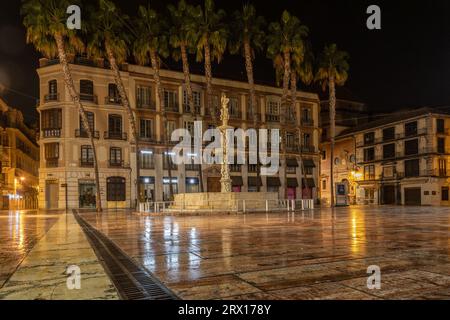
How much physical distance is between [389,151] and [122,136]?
38877 millimetres

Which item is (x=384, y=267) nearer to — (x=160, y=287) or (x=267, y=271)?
(x=267, y=271)

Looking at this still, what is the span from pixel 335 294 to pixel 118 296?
2.71 metres

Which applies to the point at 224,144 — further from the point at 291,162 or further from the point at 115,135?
the point at 291,162

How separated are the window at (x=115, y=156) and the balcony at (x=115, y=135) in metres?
1.29

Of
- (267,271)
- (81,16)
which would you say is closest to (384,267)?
(267,271)

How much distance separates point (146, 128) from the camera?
49812 mm

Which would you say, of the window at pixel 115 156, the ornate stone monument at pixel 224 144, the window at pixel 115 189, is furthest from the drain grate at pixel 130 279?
the window at pixel 115 156

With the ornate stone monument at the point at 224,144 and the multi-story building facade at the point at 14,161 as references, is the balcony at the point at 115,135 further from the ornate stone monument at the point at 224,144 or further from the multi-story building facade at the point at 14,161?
the ornate stone monument at the point at 224,144

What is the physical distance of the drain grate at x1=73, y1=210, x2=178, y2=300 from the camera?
204 inches

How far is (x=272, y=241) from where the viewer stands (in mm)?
10625

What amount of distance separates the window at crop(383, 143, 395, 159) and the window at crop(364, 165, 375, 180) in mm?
3063

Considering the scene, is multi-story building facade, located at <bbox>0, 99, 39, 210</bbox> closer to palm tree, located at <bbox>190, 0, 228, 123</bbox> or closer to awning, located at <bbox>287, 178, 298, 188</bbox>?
palm tree, located at <bbox>190, 0, 228, 123</bbox>

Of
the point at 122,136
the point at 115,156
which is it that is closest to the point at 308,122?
the point at 122,136

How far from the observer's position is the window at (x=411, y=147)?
5564cm
